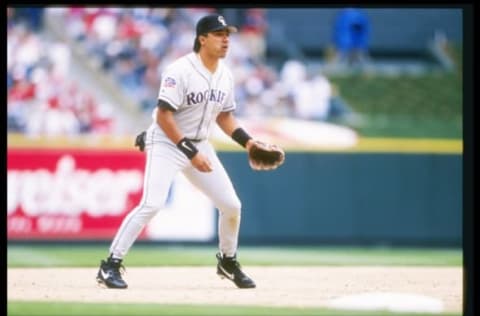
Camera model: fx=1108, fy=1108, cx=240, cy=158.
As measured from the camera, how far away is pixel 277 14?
42.5 ft

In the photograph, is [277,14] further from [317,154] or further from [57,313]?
[57,313]

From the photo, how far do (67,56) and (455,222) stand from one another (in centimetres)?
395

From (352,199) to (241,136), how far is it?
4370 millimetres

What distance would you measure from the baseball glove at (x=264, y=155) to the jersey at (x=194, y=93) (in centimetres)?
25

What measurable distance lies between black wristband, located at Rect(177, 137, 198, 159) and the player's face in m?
0.46

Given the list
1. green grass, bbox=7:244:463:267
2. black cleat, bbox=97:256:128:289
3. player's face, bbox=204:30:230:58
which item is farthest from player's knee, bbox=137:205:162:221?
green grass, bbox=7:244:463:267

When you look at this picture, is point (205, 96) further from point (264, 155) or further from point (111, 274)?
point (111, 274)

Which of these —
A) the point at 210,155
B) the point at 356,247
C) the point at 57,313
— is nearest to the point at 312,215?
the point at 356,247

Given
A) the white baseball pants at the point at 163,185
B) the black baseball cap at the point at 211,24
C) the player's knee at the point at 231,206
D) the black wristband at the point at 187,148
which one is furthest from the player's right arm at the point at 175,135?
the black baseball cap at the point at 211,24

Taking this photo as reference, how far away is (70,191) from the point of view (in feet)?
31.5

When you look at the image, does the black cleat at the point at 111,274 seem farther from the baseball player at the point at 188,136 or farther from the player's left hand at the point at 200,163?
the player's left hand at the point at 200,163

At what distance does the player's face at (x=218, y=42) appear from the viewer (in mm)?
5367

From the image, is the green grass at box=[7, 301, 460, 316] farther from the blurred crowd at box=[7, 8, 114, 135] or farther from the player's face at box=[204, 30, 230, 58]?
the blurred crowd at box=[7, 8, 114, 135]

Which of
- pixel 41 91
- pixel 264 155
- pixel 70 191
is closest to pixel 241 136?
pixel 264 155
